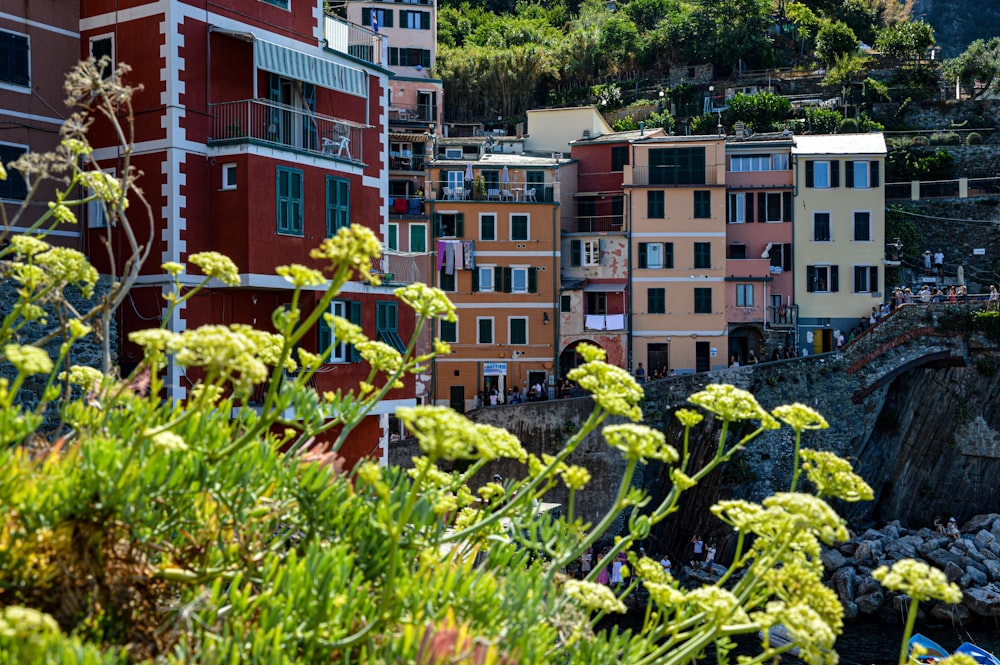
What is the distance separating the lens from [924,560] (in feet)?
142

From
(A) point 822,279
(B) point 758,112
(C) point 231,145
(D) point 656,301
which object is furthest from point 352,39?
(B) point 758,112

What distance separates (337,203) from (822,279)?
3337 centimetres

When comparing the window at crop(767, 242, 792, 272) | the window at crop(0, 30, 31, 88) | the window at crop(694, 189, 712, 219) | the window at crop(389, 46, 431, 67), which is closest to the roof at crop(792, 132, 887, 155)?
the window at crop(767, 242, 792, 272)

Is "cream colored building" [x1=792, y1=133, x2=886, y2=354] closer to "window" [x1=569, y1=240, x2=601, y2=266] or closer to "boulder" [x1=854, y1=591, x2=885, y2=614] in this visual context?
"window" [x1=569, y1=240, x2=601, y2=266]

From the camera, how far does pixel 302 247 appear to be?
20.8 meters

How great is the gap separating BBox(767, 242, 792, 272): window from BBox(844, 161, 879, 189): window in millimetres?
3912

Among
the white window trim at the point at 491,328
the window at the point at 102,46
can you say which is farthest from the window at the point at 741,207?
the window at the point at 102,46

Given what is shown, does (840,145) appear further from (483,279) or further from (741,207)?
(483,279)

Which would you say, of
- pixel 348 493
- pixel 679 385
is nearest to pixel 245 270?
pixel 348 493

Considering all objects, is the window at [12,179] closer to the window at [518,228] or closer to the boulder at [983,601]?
the window at [518,228]

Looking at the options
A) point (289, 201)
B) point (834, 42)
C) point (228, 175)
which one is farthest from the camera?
point (834, 42)

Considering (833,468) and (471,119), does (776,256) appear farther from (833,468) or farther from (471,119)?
(833,468)

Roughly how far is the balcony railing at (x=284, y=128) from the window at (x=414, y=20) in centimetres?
4629

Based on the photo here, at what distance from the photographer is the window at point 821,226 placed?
1996 inches
